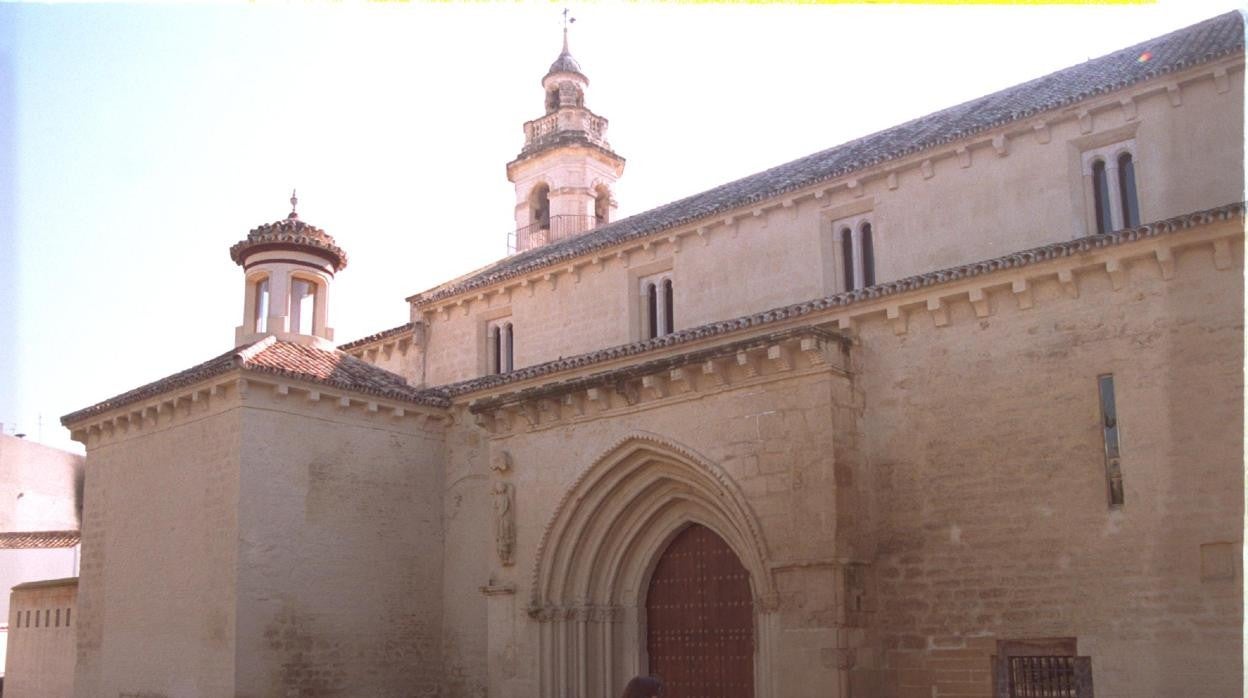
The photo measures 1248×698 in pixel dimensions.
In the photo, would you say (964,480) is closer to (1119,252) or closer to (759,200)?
(1119,252)

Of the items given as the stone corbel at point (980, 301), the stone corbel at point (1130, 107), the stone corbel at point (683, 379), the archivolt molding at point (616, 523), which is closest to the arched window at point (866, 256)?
the stone corbel at point (683, 379)

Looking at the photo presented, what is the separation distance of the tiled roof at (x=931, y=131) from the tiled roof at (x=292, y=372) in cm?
302

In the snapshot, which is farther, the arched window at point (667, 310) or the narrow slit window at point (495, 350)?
the narrow slit window at point (495, 350)

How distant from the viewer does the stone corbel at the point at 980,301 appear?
48.2ft

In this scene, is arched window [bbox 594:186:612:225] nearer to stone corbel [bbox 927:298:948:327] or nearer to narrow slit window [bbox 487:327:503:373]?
narrow slit window [bbox 487:327:503:373]

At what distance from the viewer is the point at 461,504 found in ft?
69.3

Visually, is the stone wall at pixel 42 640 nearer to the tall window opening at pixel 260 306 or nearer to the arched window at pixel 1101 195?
the tall window opening at pixel 260 306

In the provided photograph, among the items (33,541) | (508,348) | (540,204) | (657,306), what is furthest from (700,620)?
(540,204)

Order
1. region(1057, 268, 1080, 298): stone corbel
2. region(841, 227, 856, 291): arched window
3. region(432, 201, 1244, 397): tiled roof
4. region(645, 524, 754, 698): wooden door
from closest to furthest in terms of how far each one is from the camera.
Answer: region(432, 201, 1244, 397): tiled roof, region(1057, 268, 1080, 298): stone corbel, region(645, 524, 754, 698): wooden door, region(841, 227, 856, 291): arched window

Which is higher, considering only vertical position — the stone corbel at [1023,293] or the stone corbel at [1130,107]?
the stone corbel at [1130,107]

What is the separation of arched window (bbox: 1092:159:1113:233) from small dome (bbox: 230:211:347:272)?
1351 centimetres

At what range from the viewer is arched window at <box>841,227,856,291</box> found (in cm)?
1888

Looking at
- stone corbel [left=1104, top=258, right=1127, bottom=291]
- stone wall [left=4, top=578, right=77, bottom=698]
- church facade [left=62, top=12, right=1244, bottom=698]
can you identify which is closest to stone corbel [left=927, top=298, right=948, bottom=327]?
church facade [left=62, top=12, right=1244, bottom=698]

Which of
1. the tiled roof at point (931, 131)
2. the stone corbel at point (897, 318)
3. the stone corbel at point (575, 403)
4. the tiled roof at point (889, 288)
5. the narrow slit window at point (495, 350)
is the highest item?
the tiled roof at point (931, 131)
